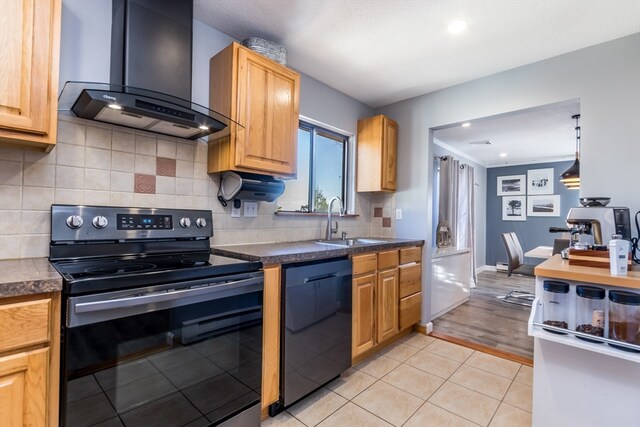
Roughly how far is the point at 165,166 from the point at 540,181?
6839 millimetres

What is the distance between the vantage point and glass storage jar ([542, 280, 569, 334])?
143cm

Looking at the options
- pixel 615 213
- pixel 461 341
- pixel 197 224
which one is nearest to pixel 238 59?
pixel 197 224

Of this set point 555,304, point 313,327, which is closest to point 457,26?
point 555,304

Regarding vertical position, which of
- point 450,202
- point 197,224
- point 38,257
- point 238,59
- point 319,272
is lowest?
point 319,272

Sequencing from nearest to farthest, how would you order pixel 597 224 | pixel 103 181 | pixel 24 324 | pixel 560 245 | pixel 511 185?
1. pixel 24 324
2. pixel 103 181
3. pixel 597 224
4. pixel 560 245
5. pixel 511 185

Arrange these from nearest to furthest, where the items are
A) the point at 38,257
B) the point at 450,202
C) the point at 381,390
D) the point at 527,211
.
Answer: the point at 38,257 → the point at 381,390 → the point at 450,202 → the point at 527,211

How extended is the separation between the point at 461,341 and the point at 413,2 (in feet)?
9.01

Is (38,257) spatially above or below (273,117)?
below

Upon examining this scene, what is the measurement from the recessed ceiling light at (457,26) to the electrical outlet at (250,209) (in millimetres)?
1815

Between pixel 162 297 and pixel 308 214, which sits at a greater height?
pixel 308 214

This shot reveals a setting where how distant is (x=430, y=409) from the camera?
5.95 ft

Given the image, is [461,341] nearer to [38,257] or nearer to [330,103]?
[330,103]

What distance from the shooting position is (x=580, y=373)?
4.64 ft

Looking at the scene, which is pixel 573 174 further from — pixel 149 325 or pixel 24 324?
pixel 24 324
